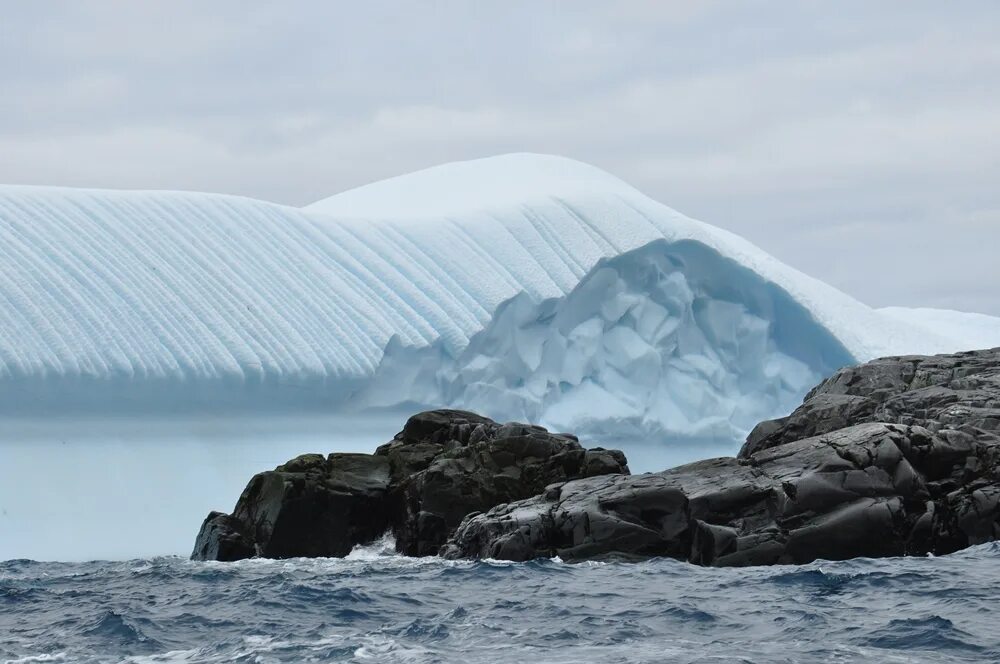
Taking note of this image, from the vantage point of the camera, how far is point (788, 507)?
509 inches

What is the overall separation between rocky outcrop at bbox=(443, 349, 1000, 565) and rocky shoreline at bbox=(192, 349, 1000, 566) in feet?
0.04

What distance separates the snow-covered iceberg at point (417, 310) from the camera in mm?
19547

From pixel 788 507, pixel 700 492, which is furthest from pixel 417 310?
pixel 788 507

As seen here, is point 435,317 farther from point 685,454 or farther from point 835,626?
point 835,626

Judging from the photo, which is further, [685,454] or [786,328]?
[786,328]

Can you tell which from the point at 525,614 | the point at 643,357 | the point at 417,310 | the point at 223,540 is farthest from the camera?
the point at 643,357

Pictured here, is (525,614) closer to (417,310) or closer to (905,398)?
(905,398)

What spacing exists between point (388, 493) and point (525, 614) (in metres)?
5.55

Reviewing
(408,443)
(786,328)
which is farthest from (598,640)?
(786,328)

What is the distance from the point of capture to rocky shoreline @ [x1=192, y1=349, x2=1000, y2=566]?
42.6 ft

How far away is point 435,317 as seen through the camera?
22141 millimetres

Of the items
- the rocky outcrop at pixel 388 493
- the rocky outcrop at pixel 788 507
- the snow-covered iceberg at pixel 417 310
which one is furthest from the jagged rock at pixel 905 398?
the snow-covered iceberg at pixel 417 310

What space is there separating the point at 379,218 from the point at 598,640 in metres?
15.9

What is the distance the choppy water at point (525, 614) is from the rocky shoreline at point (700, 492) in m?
0.44
